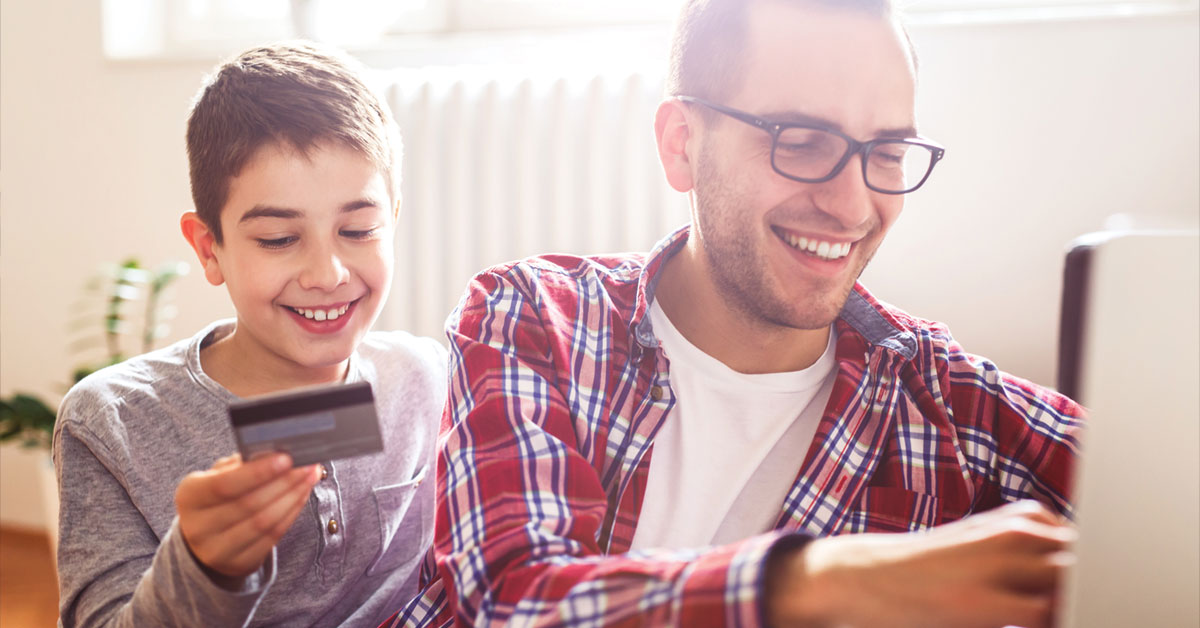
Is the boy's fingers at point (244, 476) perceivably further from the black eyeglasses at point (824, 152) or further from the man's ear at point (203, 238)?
the black eyeglasses at point (824, 152)

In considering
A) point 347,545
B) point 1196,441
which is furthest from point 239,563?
point 1196,441

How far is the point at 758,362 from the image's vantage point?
3.62 feet

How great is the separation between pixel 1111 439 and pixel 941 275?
122 centimetres

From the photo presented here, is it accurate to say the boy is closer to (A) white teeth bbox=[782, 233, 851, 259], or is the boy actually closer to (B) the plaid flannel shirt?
Answer: (B) the plaid flannel shirt

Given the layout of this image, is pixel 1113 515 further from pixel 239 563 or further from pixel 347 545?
pixel 347 545

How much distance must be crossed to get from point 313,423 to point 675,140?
1.94 feet

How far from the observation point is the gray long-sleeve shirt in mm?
918

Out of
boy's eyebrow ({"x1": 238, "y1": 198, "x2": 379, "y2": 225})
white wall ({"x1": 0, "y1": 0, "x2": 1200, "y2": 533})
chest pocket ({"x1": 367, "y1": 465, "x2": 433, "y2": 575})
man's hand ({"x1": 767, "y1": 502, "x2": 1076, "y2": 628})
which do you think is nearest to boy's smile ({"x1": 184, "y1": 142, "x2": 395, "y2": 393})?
boy's eyebrow ({"x1": 238, "y1": 198, "x2": 379, "y2": 225})

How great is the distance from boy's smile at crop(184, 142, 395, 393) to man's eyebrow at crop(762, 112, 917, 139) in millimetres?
517

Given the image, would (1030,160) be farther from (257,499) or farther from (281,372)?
(257,499)

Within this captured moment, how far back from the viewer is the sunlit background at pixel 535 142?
1.58m

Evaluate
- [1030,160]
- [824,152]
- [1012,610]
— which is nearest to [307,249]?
[824,152]

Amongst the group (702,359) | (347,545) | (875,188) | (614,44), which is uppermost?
(614,44)

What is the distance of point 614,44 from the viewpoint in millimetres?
1899
